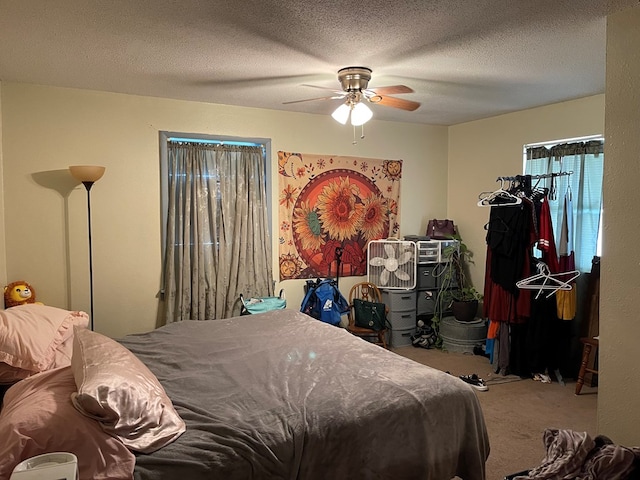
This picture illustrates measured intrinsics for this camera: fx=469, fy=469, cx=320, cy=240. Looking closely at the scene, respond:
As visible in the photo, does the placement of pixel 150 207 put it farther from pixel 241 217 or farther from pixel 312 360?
pixel 312 360

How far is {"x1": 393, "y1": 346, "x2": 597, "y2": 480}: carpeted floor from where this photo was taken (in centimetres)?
284

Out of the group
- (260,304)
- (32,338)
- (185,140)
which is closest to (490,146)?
(260,304)

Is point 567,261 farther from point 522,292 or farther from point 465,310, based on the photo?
point 465,310

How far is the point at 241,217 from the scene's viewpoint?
444cm

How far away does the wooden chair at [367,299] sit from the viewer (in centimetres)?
472

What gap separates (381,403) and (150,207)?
289 centimetres

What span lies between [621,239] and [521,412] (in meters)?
1.65

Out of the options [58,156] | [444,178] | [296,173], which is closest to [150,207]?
[58,156]

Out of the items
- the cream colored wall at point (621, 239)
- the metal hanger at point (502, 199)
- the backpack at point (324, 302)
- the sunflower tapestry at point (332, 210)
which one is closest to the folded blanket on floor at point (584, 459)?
the cream colored wall at point (621, 239)

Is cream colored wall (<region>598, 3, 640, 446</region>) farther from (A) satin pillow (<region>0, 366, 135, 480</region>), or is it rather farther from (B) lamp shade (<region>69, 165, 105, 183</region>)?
(B) lamp shade (<region>69, 165, 105, 183</region>)

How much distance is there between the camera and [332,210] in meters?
5.00

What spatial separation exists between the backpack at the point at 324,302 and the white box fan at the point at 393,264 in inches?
21.4

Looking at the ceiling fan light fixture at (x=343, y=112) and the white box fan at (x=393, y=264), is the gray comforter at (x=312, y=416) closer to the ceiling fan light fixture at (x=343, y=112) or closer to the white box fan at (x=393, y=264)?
the ceiling fan light fixture at (x=343, y=112)

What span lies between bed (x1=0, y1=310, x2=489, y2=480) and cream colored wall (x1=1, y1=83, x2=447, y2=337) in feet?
4.56
